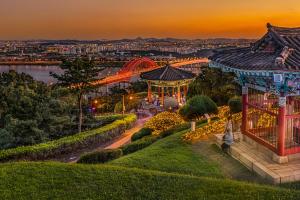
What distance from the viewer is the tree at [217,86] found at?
2952 cm

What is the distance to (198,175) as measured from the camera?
12.4 metres

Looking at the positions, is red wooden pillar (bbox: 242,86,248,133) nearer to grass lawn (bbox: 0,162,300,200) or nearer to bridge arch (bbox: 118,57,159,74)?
grass lawn (bbox: 0,162,300,200)

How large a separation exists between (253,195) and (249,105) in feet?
15.9

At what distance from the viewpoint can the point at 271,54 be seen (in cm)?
1239

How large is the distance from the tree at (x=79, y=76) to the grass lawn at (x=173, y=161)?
1595cm

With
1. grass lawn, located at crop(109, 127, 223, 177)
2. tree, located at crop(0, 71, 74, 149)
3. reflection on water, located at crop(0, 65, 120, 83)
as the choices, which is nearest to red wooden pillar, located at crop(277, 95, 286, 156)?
grass lawn, located at crop(109, 127, 223, 177)

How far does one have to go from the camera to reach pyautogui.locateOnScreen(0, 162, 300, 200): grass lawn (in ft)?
34.7

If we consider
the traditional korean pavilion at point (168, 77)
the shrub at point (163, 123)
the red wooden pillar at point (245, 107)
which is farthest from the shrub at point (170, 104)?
the red wooden pillar at point (245, 107)

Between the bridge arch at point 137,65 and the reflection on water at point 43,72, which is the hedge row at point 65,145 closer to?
the bridge arch at point 137,65

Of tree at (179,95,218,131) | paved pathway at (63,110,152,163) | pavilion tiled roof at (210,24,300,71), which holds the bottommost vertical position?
paved pathway at (63,110,152,163)

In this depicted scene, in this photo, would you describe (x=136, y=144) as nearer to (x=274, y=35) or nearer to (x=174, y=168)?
(x=174, y=168)

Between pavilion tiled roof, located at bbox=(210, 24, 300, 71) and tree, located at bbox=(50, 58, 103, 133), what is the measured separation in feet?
58.8

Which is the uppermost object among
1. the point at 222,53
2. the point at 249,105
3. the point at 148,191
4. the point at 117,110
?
the point at 222,53

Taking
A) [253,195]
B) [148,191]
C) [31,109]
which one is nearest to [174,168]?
[148,191]
